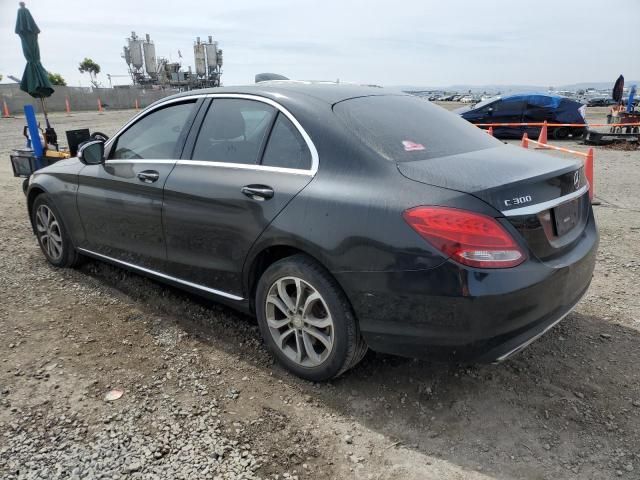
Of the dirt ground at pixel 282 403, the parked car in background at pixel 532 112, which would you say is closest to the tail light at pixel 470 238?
the dirt ground at pixel 282 403

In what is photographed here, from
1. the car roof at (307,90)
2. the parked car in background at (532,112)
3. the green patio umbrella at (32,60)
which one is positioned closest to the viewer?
the car roof at (307,90)

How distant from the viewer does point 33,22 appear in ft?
28.1

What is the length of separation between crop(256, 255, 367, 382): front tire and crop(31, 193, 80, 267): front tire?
248 centimetres

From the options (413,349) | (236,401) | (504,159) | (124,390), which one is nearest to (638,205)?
(504,159)

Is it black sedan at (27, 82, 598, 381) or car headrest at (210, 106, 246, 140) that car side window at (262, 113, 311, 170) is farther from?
car headrest at (210, 106, 246, 140)

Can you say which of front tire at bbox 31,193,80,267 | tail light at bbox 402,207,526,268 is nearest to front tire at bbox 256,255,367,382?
tail light at bbox 402,207,526,268

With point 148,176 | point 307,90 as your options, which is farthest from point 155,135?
point 307,90

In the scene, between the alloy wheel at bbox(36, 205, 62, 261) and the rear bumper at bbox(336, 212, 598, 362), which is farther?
the alloy wheel at bbox(36, 205, 62, 261)

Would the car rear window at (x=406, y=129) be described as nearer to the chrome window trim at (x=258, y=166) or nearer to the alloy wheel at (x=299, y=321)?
the chrome window trim at (x=258, y=166)

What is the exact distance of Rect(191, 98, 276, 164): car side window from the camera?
3086mm

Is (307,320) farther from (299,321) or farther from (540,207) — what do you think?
(540,207)

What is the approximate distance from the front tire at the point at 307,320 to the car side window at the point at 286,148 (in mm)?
539

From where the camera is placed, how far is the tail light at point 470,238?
2.24 meters

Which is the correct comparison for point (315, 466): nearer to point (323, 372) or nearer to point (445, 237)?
point (323, 372)
